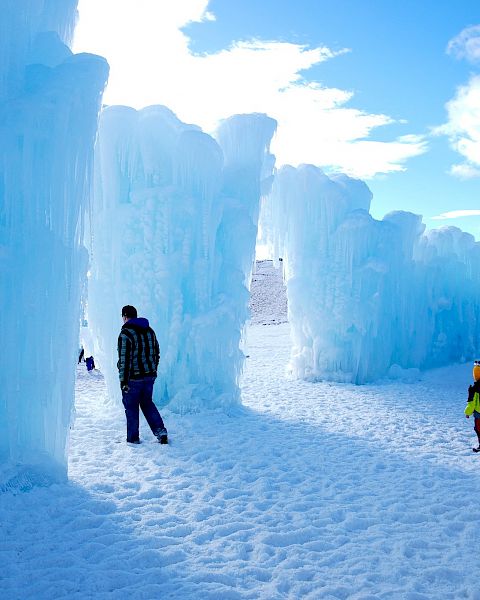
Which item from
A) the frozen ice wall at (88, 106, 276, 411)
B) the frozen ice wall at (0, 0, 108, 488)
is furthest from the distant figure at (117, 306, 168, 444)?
the frozen ice wall at (88, 106, 276, 411)

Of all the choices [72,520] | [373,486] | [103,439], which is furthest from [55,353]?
[373,486]

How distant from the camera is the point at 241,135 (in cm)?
937

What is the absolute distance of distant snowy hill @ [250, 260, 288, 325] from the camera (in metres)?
37.8

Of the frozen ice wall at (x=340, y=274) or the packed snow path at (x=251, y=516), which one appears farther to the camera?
the frozen ice wall at (x=340, y=274)

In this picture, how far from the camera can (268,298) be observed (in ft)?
148

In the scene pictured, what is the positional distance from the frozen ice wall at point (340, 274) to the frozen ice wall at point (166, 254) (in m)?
4.17

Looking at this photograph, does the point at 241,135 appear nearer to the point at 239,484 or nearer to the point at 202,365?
the point at 202,365

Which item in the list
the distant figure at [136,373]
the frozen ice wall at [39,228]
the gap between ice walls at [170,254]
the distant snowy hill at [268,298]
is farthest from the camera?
the distant snowy hill at [268,298]

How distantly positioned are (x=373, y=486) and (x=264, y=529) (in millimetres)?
1580

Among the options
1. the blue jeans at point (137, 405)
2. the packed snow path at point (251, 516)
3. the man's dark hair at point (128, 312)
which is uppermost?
the man's dark hair at point (128, 312)

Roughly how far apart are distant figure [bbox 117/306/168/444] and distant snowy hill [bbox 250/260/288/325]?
27.1 m

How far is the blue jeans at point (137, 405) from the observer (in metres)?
6.18

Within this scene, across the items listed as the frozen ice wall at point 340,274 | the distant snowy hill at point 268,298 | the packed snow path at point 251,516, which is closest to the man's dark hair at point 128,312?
the packed snow path at point 251,516

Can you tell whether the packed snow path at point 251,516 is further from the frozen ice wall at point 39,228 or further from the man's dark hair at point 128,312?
the man's dark hair at point 128,312
